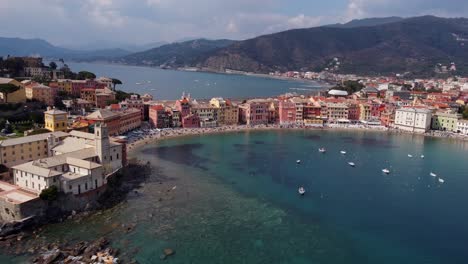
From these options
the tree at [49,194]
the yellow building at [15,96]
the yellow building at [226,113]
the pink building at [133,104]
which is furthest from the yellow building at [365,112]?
the tree at [49,194]

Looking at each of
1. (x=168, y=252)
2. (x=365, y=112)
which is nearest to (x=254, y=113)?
(x=365, y=112)

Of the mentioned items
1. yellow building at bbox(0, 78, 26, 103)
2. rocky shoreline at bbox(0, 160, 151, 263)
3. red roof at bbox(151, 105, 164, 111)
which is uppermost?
yellow building at bbox(0, 78, 26, 103)

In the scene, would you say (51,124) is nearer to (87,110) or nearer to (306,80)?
(87,110)

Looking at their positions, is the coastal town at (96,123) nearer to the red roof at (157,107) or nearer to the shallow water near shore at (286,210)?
the red roof at (157,107)

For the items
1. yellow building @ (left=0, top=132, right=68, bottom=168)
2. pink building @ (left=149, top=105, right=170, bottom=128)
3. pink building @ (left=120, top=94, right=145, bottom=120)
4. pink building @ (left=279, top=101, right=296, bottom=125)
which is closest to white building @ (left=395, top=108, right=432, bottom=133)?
pink building @ (left=279, top=101, right=296, bottom=125)

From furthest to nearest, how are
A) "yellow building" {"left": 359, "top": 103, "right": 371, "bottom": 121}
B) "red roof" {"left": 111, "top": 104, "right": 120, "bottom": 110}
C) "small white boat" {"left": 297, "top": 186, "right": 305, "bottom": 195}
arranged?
"yellow building" {"left": 359, "top": 103, "right": 371, "bottom": 121}
"red roof" {"left": 111, "top": 104, "right": 120, "bottom": 110}
"small white boat" {"left": 297, "top": 186, "right": 305, "bottom": 195}

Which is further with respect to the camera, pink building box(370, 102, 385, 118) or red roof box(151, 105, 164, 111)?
pink building box(370, 102, 385, 118)

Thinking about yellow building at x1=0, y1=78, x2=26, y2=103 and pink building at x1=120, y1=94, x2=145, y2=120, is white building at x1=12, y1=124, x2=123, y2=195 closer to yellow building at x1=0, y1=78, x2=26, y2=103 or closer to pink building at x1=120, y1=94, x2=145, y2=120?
yellow building at x1=0, y1=78, x2=26, y2=103

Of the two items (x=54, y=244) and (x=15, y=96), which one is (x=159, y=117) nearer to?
(x=15, y=96)

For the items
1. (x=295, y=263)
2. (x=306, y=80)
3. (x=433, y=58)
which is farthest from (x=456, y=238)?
(x=433, y=58)
